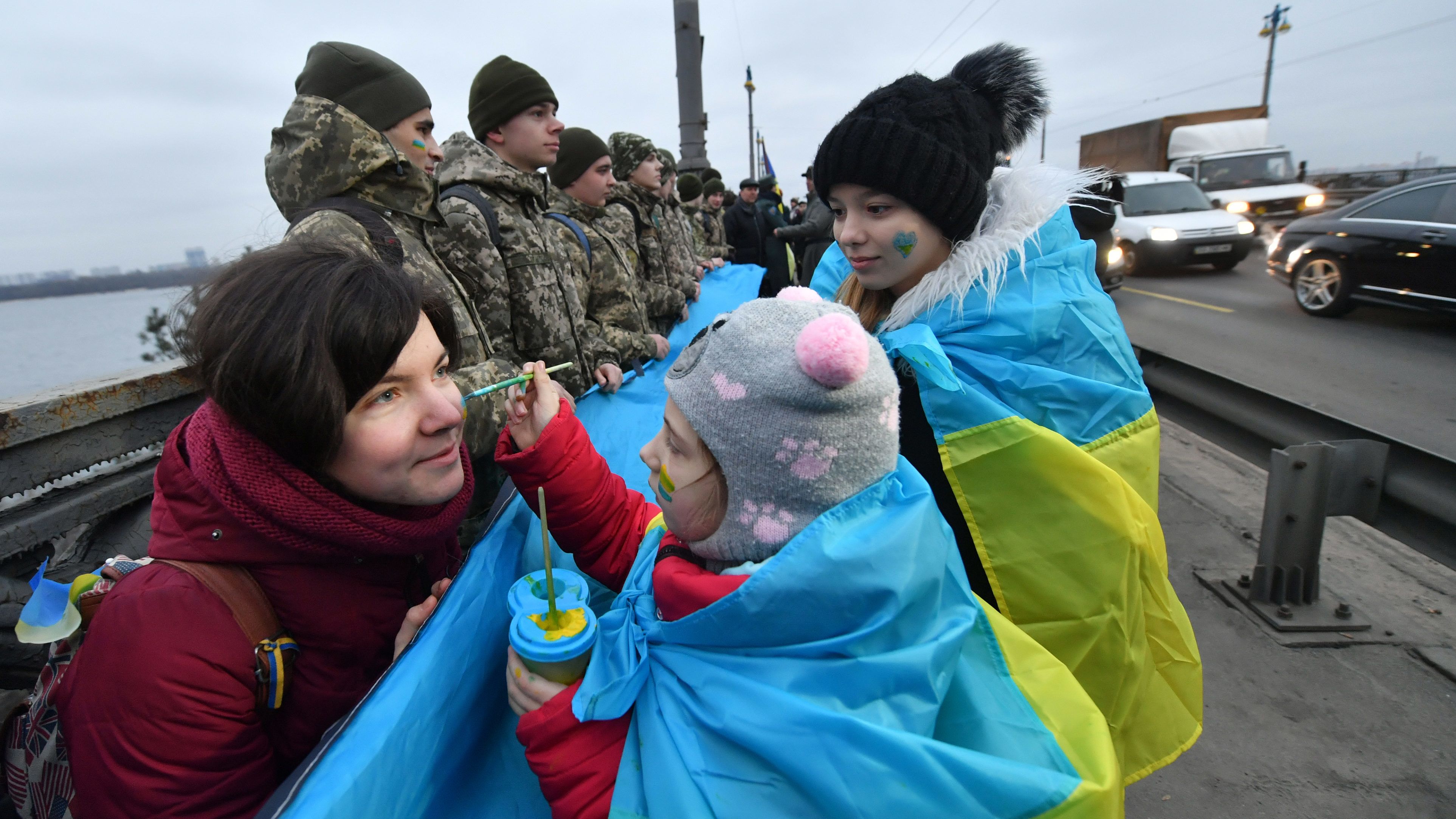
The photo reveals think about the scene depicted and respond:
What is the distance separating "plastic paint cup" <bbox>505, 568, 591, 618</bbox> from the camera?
1216mm

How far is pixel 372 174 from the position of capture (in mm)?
2250

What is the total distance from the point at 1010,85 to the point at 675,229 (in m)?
5.83

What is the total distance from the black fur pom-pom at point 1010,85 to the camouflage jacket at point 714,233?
923cm

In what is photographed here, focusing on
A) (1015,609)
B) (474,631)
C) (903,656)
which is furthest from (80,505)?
(1015,609)

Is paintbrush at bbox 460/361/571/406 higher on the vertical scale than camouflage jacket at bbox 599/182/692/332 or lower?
lower

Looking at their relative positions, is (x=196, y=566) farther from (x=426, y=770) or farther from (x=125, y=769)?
(x=426, y=770)

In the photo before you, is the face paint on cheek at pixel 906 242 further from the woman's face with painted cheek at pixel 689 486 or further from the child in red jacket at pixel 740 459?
the woman's face with painted cheek at pixel 689 486

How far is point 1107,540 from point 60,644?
2.06 m

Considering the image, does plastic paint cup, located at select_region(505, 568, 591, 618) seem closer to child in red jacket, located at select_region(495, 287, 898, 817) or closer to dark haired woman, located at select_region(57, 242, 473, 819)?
child in red jacket, located at select_region(495, 287, 898, 817)

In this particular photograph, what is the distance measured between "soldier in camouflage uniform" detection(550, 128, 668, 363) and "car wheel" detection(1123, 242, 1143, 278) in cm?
1138

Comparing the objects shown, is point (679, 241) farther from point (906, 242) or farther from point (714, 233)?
point (906, 242)

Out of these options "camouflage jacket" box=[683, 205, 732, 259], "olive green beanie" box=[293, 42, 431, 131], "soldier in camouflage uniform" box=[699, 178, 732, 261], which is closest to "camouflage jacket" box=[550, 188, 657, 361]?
"olive green beanie" box=[293, 42, 431, 131]

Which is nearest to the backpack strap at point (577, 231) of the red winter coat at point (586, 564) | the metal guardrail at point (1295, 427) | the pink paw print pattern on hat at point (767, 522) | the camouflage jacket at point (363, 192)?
the camouflage jacket at point (363, 192)

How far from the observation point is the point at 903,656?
1.06 meters
